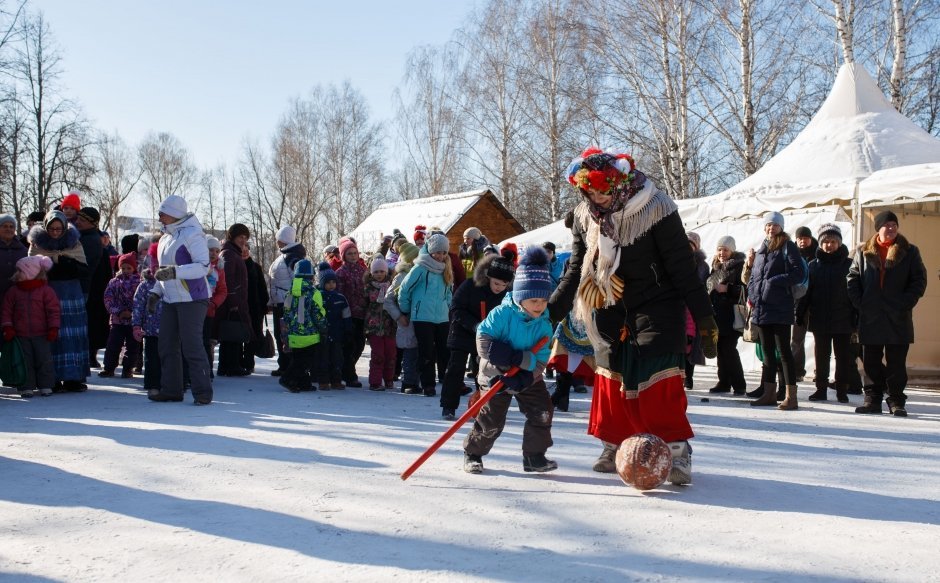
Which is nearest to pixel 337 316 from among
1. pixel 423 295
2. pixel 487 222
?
pixel 423 295

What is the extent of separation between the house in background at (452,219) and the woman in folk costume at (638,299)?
2160 cm

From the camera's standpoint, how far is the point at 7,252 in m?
8.26

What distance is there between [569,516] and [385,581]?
123 cm

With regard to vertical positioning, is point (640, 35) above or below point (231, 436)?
above

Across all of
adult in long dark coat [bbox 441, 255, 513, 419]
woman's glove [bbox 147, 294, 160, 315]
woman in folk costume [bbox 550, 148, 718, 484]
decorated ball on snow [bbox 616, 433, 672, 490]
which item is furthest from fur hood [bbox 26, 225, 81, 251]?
decorated ball on snow [bbox 616, 433, 672, 490]

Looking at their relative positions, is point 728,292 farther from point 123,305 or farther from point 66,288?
point 66,288

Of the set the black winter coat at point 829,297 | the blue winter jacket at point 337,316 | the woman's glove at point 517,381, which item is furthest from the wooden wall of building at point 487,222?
the woman's glove at point 517,381

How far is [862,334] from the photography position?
26.8ft

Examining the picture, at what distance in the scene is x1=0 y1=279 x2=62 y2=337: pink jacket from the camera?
26.6 ft

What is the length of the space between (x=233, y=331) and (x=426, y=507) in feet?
21.5

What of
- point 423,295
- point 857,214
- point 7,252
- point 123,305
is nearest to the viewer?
point 7,252

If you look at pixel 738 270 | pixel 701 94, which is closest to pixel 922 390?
pixel 738 270

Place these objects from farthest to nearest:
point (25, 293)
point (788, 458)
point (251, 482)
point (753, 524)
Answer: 1. point (25, 293)
2. point (788, 458)
3. point (251, 482)
4. point (753, 524)

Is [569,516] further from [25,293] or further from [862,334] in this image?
[25,293]
